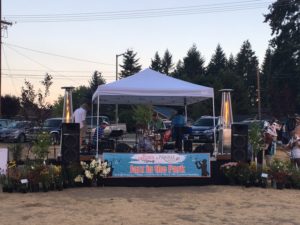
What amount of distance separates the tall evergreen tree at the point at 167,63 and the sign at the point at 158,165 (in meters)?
87.1

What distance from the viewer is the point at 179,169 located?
510 inches

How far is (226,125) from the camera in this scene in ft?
55.8

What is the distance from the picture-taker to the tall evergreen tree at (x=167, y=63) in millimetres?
100594

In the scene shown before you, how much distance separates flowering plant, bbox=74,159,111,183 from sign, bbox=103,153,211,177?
0.75 ft

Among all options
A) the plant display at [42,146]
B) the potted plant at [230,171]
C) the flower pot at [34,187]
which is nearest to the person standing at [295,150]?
the potted plant at [230,171]

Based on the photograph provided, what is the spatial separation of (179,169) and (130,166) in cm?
122

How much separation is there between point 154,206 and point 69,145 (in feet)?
11.4

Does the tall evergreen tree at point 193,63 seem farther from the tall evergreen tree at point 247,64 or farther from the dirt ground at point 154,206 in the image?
the dirt ground at point 154,206

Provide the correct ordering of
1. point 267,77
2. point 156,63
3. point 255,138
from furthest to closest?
1. point 156,63
2. point 267,77
3. point 255,138

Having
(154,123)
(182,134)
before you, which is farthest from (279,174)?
(154,123)

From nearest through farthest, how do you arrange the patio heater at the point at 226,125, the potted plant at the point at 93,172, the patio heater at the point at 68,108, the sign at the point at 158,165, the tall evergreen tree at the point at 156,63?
the potted plant at the point at 93,172 → the sign at the point at 158,165 → the patio heater at the point at 226,125 → the patio heater at the point at 68,108 → the tall evergreen tree at the point at 156,63

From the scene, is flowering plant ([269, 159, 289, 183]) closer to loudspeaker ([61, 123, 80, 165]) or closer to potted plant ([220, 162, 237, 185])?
potted plant ([220, 162, 237, 185])

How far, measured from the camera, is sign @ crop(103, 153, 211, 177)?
1276 centimetres

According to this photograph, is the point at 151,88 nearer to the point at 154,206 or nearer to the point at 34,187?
the point at 34,187
